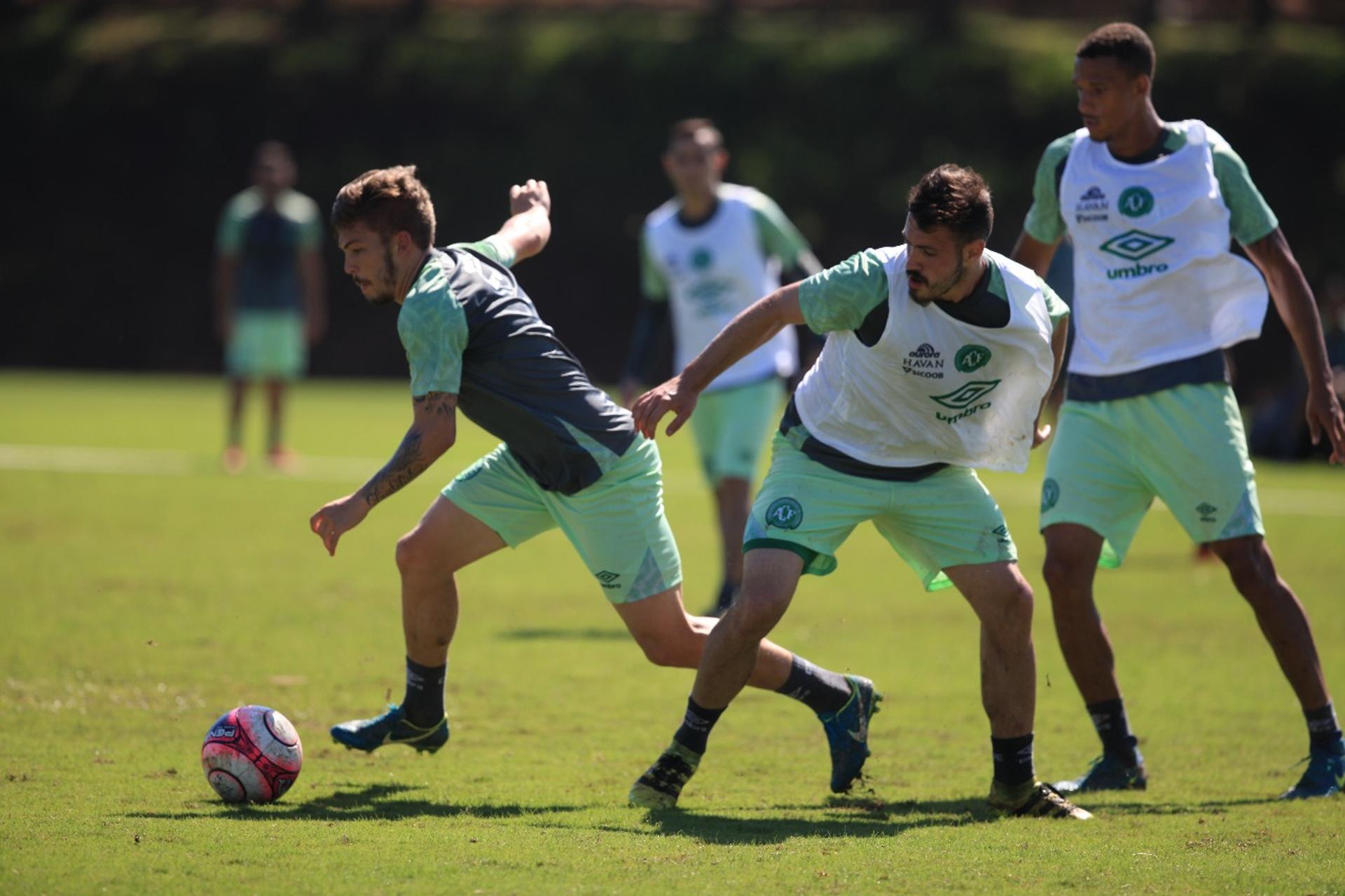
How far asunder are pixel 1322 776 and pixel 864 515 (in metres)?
1.98

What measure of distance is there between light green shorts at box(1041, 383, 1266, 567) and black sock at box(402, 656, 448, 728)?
7.61 ft

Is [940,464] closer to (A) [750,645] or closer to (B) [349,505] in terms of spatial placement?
(A) [750,645]

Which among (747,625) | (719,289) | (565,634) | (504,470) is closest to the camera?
(747,625)

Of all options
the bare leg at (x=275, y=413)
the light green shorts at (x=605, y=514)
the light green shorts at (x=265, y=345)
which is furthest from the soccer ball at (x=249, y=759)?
the light green shorts at (x=265, y=345)

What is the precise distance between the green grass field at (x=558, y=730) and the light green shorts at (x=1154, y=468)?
3.21 ft

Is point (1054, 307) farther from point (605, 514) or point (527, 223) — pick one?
point (527, 223)

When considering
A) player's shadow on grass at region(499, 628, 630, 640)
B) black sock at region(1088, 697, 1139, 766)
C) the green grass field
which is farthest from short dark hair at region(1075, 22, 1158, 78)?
player's shadow on grass at region(499, 628, 630, 640)

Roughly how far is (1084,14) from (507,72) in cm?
1018

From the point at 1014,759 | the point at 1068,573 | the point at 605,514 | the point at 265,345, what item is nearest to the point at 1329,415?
the point at 1068,573

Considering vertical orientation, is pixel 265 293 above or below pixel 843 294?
below

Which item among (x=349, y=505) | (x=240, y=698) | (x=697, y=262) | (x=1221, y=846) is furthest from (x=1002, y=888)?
(x=697, y=262)

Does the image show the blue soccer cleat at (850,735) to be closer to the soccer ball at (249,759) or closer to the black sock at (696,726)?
Result: the black sock at (696,726)

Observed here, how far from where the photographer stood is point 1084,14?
30750mm

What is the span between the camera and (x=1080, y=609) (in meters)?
6.36
